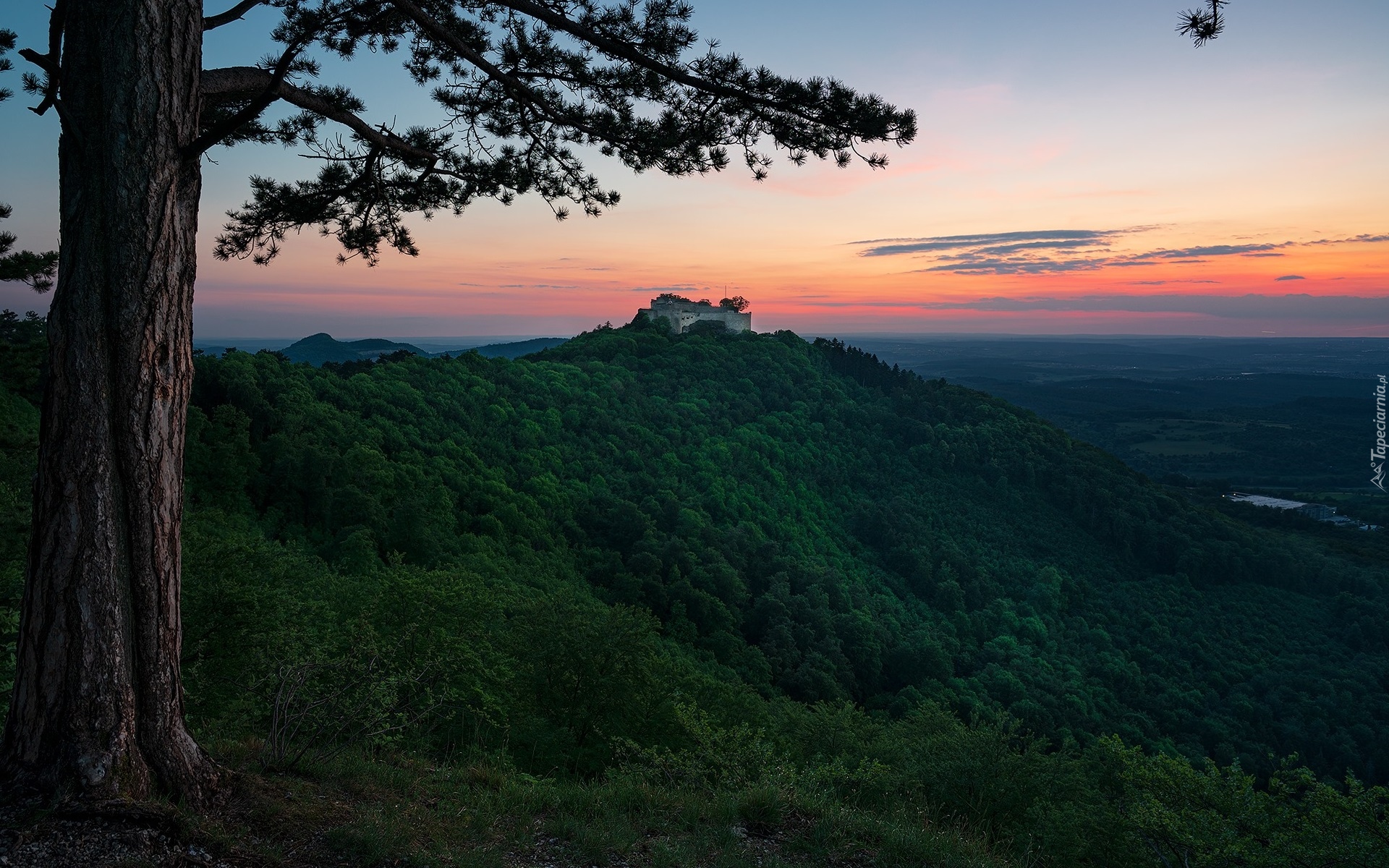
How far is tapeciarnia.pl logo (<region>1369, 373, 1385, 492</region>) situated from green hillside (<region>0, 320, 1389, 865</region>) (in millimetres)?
45075

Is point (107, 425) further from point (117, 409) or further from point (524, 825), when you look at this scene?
point (524, 825)

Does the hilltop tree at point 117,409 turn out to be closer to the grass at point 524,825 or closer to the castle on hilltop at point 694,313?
the grass at point 524,825

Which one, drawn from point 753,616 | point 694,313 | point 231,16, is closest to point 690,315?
point 694,313

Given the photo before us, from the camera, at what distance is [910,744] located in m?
18.2

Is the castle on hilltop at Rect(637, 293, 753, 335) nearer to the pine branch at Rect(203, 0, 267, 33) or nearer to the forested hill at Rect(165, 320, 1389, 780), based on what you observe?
the forested hill at Rect(165, 320, 1389, 780)

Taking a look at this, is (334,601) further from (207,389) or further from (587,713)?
(207,389)

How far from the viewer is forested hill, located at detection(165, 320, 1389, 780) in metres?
30.3

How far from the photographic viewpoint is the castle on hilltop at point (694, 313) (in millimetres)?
78000

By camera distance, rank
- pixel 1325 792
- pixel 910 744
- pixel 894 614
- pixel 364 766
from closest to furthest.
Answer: pixel 364 766 < pixel 1325 792 < pixel 910 744 < pixel 894 614

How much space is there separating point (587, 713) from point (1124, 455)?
120960mm

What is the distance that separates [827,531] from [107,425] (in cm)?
5329

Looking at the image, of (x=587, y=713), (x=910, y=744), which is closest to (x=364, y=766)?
(x=587, y=713)

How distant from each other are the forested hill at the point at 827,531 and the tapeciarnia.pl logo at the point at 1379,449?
157 feet

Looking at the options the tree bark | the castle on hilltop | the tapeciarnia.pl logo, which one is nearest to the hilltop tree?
the tree bark
